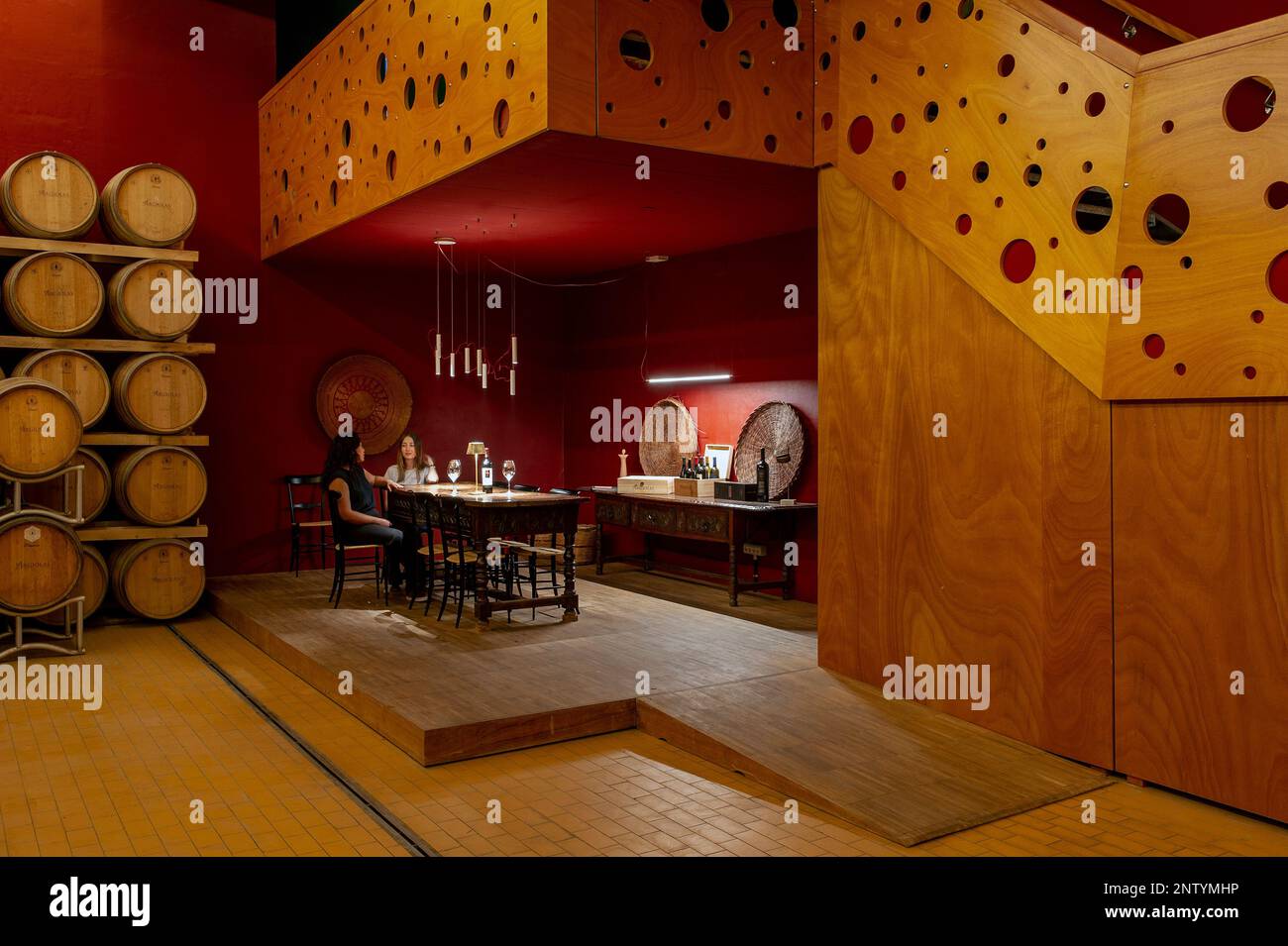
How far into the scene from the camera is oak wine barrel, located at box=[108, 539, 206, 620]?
7.77 m

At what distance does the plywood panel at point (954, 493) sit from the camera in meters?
4.41

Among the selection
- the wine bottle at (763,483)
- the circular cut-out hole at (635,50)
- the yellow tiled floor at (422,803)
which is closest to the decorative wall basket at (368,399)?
the wine bottle at (763,483)

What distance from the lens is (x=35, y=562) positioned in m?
6.55

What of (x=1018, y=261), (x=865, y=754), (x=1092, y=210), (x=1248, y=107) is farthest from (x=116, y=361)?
(x=1248, y=107)

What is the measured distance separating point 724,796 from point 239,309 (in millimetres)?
7014

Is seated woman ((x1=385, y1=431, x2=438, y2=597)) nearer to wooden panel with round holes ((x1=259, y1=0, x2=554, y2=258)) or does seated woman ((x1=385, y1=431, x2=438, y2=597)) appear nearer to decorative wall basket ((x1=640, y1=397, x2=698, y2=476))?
wooden panel with round holes ((x1=259, y1=0, x2=554, y2=258))

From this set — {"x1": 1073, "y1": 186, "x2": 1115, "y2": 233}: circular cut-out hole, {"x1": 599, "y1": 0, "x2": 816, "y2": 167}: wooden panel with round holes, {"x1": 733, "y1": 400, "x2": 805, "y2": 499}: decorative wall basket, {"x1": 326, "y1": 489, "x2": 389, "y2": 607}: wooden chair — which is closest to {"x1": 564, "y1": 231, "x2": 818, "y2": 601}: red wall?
{"x1": 733, "y1": 400, "x2": 805, "y2": 499}: decorative wall basket

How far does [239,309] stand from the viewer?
934 cm

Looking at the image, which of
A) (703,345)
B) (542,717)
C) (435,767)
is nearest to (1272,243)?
(542,717)

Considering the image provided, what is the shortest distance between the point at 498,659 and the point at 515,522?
1092mm

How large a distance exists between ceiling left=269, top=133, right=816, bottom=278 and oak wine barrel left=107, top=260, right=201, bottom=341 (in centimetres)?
106

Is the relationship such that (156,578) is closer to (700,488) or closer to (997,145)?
(700,488)

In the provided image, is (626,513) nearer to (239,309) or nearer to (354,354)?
(354,354)

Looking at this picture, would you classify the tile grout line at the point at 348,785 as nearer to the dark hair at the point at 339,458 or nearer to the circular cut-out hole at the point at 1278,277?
the dark hair at the point at 339,458
